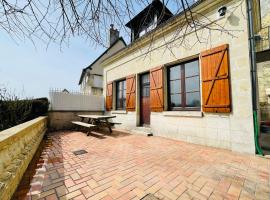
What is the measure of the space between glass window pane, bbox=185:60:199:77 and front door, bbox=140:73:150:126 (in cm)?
194

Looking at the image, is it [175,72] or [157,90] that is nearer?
[175,72]

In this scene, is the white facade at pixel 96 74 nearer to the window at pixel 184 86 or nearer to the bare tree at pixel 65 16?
the window at pixel 184 86

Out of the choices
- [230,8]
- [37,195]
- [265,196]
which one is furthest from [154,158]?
[230,8]

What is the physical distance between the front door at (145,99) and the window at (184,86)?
4.00ft

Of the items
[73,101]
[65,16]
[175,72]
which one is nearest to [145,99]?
[175,72]

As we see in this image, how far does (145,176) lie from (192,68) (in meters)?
3.87

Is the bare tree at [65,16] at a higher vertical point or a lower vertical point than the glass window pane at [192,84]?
higher

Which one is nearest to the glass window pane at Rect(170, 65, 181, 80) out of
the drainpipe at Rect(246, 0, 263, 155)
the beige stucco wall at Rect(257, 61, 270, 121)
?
the drainpipe at Rect(246, 0, 263, 155)

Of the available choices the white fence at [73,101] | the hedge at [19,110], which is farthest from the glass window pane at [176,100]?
the hedge at [19,110]

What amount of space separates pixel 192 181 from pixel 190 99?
3.14 meters

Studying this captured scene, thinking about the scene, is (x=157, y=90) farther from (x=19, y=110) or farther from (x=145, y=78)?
(x=19, y=110)

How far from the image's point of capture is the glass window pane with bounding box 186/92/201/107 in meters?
4.68

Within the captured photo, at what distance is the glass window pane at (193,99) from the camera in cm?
468

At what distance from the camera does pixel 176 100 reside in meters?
5.33
